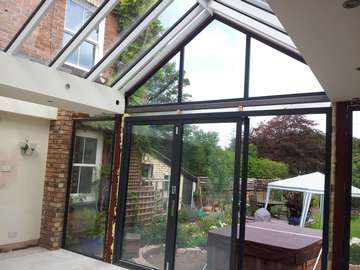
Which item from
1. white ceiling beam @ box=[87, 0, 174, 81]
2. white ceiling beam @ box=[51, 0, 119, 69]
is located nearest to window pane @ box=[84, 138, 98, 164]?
white ceiling beam @ box=[87, 0, 174, 81]

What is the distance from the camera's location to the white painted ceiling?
1.69m

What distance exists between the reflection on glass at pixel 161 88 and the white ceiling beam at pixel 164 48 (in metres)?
0.14

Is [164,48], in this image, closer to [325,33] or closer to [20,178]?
[325,33]

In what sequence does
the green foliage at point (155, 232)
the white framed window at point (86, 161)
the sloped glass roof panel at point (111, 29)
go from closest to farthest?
1. the sloped glass roof panel at point (111, 29)
2. the green foliage at point (155, 232)
3. the white framed window at point (86, 161)

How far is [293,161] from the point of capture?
8.80 meters

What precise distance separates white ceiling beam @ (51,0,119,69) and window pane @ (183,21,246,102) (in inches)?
57.2

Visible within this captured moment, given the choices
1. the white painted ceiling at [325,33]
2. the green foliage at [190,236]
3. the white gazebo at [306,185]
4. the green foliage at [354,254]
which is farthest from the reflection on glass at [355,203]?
the white gazebo at [306,185]

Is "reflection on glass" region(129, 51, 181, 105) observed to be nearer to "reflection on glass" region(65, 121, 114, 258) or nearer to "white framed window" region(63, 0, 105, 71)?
"reflection on glass" region(65, 121, 114, 258)

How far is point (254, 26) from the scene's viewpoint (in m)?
4.17

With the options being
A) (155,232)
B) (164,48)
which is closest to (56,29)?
(164,48)

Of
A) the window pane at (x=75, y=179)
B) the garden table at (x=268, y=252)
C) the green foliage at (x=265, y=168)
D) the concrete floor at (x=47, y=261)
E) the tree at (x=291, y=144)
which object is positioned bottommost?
the concrete floor at (x=47, y=261)

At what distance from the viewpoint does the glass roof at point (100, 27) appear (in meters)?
3.73

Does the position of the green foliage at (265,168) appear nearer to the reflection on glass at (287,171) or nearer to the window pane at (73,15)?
the reflection on glass at (287,171)

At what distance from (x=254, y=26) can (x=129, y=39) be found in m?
1.67
